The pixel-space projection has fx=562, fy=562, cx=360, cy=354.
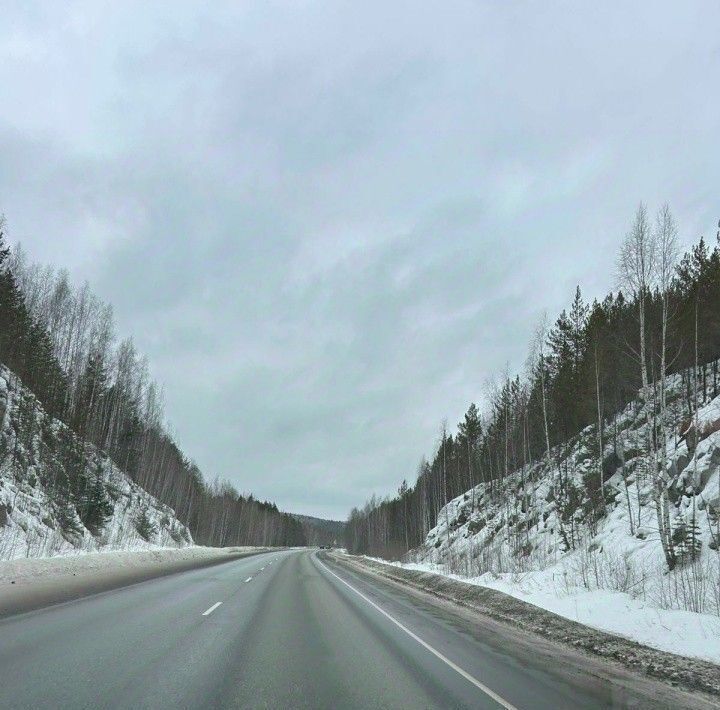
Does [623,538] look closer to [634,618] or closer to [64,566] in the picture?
[634,618]

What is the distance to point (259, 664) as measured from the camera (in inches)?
297

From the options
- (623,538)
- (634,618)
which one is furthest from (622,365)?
(634,618)

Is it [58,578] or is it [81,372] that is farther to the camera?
[81,372]

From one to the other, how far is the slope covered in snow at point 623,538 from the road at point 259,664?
12.3ft

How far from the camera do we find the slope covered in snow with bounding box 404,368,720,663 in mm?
12312

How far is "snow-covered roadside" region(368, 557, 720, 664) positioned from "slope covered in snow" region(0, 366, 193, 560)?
21.3m

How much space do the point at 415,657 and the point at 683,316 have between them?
31565mm

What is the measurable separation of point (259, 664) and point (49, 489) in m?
37.6

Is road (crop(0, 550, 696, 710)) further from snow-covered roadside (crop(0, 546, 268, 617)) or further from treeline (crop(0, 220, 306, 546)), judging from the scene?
treeline (crop(0, 220, 306, 546))

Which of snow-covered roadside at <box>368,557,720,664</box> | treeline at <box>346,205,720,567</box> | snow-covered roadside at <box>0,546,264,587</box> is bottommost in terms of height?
snow-covered roadside at <box>0,546,264,587</box>

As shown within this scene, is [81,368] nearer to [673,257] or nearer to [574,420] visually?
[574,420]

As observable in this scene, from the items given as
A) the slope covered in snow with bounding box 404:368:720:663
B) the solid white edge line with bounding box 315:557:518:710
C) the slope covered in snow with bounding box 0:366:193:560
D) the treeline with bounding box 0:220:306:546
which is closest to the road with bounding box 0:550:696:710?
the solid white edge line with bounding box 315:557:518:710

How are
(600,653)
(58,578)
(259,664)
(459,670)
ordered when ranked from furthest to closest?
(58,578) → (600,653) → (459,670) → (259,664)

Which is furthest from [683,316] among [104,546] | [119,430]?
[119,430]
